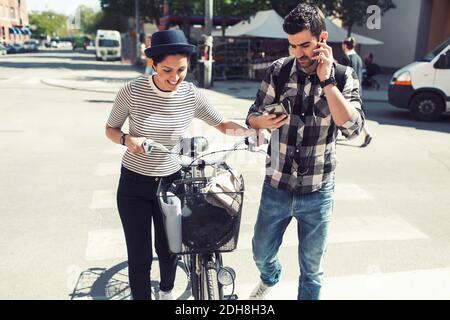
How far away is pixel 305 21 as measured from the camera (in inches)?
86.7

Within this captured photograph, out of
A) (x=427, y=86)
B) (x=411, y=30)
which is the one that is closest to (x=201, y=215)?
(x=427, y=86)

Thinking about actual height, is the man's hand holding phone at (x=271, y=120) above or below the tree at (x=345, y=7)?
below

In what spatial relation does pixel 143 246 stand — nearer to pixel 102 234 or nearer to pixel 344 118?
pixel 344 118

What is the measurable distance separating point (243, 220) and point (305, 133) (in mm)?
2624

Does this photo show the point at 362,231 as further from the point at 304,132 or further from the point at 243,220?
the point at 304,132

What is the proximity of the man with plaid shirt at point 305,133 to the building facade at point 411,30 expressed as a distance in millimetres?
29437

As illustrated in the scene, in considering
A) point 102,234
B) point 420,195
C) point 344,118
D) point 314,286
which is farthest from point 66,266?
point 420,195

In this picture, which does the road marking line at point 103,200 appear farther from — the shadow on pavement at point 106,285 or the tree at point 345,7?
the tree at point 345,7

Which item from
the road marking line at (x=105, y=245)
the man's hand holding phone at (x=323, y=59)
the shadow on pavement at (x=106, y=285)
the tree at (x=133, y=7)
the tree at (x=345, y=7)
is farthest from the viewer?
the tree at (x=133, y=7)

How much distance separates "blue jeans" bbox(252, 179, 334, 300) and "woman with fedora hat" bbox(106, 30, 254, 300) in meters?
0.46

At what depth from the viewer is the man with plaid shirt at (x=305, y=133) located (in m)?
2.24

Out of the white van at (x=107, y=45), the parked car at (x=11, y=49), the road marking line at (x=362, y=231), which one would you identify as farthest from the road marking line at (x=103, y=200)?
the parked car at (x=11, y=49)

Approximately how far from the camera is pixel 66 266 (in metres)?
3.84
